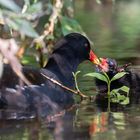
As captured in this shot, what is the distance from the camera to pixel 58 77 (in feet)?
27.4

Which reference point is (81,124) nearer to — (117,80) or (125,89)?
(125,89)

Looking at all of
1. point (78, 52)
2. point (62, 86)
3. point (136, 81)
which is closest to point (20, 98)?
point (62, 86)

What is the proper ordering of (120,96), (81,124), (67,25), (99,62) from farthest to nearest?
(99,62)
(120,96)
(67,25)
(81,124)

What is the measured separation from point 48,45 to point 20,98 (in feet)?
6.40

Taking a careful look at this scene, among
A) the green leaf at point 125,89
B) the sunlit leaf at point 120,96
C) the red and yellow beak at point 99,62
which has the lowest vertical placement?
the sunlit leaf at point 120,96

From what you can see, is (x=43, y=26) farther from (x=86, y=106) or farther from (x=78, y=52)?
(x=86, y=106)

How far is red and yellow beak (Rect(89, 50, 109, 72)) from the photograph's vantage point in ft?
29.5

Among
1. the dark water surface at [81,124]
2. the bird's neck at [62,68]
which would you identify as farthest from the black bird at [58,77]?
the dark water surface at [81,124]

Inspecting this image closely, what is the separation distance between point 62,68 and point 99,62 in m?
0.74

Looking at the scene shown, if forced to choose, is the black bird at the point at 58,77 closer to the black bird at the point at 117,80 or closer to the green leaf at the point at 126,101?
the black bird at the point at 117,80

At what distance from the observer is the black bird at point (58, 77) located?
741cm

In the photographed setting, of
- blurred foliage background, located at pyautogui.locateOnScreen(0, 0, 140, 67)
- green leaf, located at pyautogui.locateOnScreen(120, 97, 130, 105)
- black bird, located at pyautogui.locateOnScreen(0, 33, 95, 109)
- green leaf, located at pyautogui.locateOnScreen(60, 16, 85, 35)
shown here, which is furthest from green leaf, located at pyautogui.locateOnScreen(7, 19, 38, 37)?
green leaf, located at pyautogui.locateOnScreen(120, 97, 130, 105)

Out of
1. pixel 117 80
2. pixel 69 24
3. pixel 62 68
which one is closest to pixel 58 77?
pixel 62 68

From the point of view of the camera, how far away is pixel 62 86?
810 centimetres
